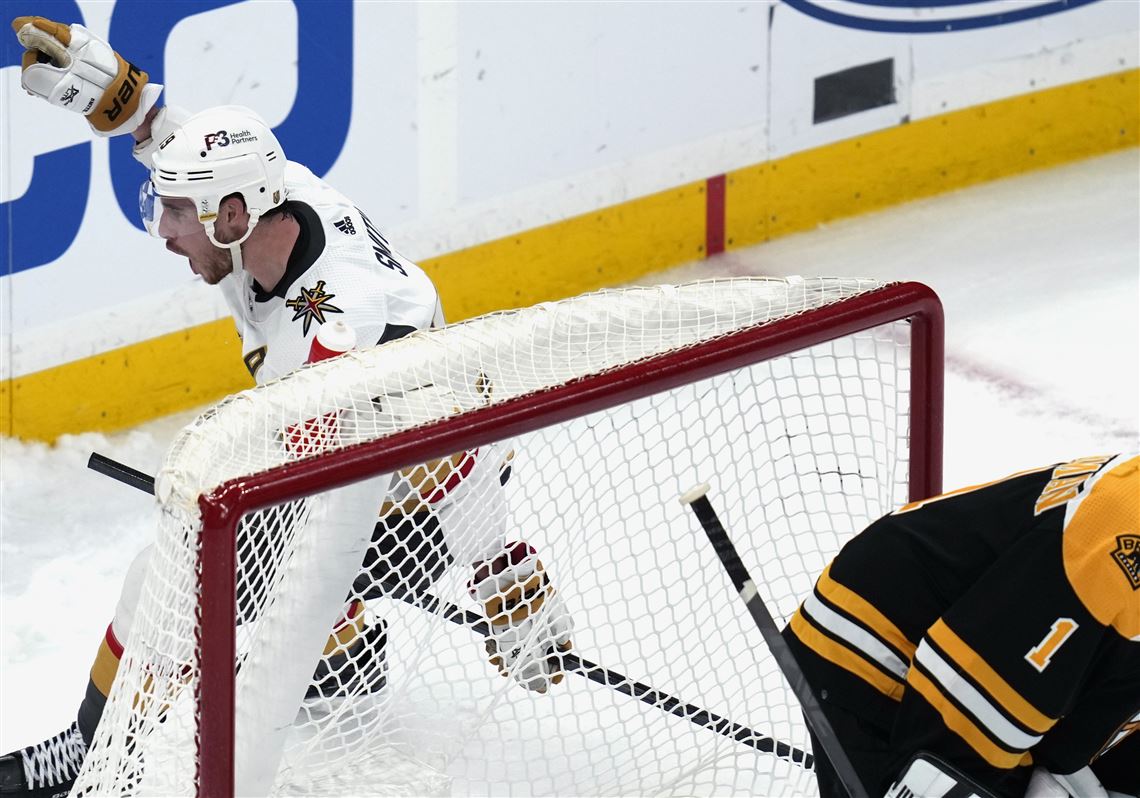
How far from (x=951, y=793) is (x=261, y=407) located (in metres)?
0.82

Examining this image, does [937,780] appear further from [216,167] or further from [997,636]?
[216,167]

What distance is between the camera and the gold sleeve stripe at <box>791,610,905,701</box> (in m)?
1.96

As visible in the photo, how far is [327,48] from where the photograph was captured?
12.7 feet

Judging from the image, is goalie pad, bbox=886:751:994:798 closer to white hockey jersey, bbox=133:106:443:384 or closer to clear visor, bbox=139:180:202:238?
white hockey jersey, bbox=133:106:443:384

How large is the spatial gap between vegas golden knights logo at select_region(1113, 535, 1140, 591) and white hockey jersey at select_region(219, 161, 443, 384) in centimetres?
124

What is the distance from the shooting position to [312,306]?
270cm

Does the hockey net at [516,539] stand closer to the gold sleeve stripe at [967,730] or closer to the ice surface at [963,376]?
the gold sleeve stripe at [967,730]

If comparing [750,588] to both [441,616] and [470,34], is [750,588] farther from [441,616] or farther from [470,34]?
[470,34]

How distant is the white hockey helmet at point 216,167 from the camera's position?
2678mm

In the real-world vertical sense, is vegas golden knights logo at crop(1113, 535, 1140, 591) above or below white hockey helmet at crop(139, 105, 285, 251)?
below

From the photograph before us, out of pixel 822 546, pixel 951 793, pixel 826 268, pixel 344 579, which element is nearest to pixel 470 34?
pixel 826 268

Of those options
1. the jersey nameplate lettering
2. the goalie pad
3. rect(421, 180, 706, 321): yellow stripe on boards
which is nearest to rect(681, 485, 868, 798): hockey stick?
the goalie pad

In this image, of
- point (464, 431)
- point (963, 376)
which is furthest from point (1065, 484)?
point (963, 376)

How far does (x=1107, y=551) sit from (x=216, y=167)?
4.82 feet
